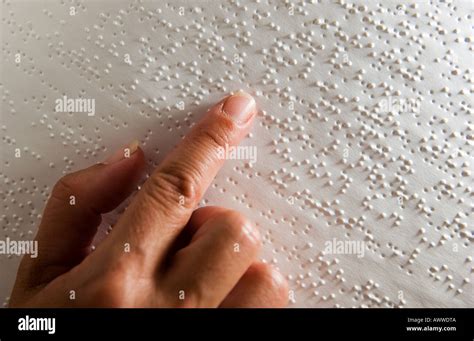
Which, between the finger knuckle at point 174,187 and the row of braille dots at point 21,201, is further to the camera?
the row of braille dots at point 21,201

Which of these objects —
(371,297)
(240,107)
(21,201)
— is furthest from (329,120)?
(21,201)

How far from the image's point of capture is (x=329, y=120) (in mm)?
540

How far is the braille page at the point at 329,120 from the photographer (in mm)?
536

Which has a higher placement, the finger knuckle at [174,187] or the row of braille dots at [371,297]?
the finger knuckle at [174,187]

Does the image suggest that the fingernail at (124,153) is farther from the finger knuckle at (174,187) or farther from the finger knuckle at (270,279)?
the finger knuckle at (270,279)

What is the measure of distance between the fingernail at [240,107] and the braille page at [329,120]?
0.02m

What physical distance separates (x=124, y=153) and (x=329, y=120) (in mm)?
250

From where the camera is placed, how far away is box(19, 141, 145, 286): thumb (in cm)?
52

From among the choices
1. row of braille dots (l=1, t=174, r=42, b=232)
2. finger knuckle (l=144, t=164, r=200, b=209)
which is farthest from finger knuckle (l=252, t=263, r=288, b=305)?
row of braille dots (l=1, t=174, r=42, b=232)

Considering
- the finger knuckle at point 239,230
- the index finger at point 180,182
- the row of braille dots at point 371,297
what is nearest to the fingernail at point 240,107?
the index finger at point 180,182

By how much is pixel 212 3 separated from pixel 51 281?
38 cm

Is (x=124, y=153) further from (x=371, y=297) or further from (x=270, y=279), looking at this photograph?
(x=371, y=297)

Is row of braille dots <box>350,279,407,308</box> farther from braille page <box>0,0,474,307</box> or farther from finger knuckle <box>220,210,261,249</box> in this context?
finger knuckle <box>220,210,261,249</box>

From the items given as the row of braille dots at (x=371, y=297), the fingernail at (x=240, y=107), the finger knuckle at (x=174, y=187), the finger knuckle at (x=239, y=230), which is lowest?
the row of braille dots at (x=371, y=297)
